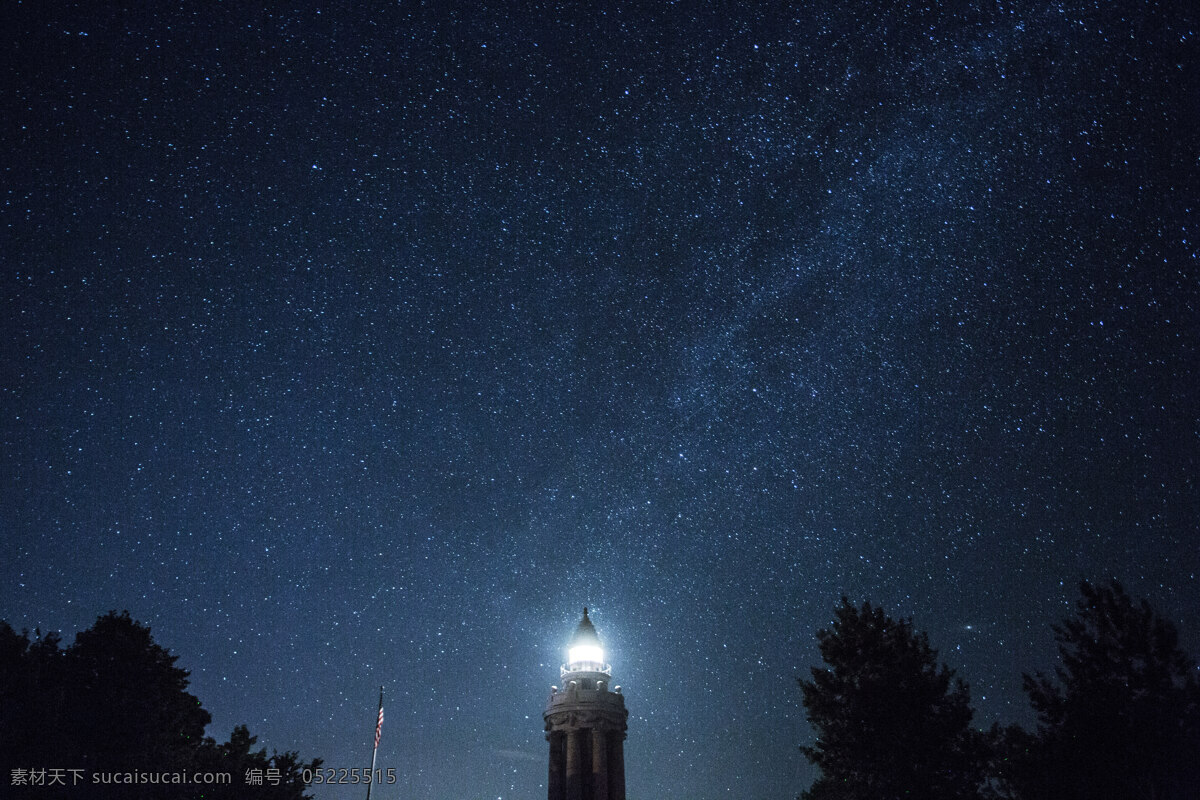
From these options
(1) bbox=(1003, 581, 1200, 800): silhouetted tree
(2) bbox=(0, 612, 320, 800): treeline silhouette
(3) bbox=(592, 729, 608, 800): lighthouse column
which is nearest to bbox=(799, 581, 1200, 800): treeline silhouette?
(1) bbox=(1003, 581, 1200, 800): silhouetted tree

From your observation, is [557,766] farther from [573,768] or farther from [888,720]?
[888,720]

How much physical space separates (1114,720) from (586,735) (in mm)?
28447

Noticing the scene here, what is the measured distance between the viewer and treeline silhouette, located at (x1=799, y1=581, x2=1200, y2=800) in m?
26.8

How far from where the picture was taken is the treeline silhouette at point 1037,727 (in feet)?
88.0

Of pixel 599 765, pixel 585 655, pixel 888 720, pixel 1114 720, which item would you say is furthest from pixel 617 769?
pixel 1114 720

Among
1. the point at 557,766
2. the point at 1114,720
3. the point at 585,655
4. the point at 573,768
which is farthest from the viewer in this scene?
the point at 585,655

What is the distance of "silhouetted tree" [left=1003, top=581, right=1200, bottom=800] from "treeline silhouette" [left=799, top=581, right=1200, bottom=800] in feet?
0.12

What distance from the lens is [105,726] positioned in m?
31.3

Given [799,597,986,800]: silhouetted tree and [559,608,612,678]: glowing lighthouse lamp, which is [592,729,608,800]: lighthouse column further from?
[799,597,986,800]: silhouetted tree

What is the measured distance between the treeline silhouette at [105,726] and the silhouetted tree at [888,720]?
90.6 feet

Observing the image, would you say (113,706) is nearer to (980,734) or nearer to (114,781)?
(114,781)

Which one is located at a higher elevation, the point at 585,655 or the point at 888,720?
the point at 585,655

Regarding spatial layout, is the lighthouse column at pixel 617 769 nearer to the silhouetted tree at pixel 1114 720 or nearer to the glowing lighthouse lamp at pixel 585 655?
the glowing lighthouse lamp at pixel 585 655

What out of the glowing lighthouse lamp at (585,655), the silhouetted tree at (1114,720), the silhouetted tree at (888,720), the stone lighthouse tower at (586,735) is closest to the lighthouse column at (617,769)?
the stone lighthouse tower at (586,735)
